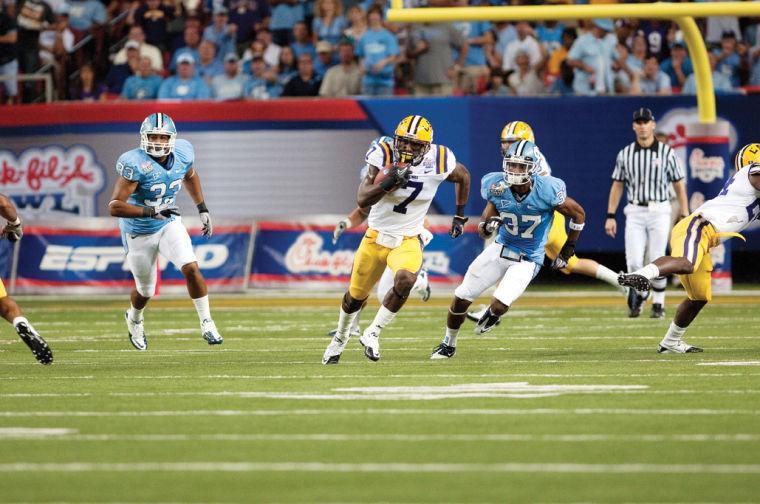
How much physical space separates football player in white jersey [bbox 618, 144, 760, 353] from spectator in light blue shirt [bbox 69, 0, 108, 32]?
10.8 metres

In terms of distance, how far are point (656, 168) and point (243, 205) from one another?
18.1 feet

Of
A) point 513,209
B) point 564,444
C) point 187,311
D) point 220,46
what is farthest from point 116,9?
point 564,444

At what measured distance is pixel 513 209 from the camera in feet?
29.8

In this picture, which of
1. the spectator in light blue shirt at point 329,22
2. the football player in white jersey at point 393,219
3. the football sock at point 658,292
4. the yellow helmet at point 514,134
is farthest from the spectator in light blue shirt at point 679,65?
the football player in white jersey at point 393,219

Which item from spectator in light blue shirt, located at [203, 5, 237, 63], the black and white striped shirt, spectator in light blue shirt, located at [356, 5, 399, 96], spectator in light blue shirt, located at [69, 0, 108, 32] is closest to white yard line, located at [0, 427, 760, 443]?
the black and white striped shirt

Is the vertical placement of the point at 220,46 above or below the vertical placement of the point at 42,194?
above

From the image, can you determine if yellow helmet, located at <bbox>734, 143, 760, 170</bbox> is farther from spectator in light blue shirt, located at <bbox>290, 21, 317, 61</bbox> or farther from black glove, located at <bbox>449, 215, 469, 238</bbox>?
spectator in light blue shirt, located at <bbox>290, 21, 317, 61</bbox>

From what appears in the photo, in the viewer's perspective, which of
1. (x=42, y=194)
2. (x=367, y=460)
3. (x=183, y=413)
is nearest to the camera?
(x=367, y=460)

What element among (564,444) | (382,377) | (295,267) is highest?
(564,444)

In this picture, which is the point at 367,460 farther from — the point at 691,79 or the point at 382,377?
the point at 691,79

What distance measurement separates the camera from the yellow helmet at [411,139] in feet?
28.3

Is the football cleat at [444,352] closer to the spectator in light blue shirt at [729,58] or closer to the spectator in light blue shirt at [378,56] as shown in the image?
the spectator in light blue shirt at [378,56]

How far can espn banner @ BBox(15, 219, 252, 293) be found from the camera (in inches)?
602

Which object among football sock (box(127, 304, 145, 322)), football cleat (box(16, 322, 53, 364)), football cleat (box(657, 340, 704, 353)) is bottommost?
football sock (box(127, 304, 145, 322))
